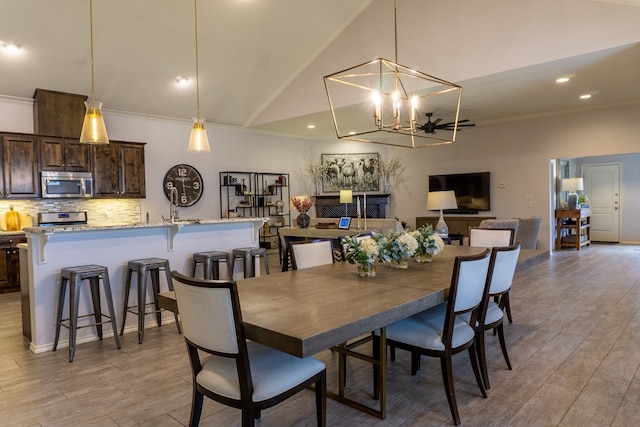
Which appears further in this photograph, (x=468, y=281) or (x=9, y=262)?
(x=9, y=262)

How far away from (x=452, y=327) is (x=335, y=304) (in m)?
0.75

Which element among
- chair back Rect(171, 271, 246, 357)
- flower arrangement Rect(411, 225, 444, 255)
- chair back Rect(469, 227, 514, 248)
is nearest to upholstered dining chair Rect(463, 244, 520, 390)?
flower arrangement Rect(411, 225, 444, 255)

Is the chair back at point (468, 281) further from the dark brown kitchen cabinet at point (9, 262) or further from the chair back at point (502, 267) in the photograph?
the dark brown kitchen cabinet at point (9, 262)

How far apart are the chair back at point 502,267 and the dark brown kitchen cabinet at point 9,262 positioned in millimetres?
6256

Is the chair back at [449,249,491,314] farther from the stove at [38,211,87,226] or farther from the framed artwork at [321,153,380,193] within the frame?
the framed artwork at [321,153,380,193]

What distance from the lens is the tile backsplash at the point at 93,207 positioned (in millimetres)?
6232

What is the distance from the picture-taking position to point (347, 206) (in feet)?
33.9

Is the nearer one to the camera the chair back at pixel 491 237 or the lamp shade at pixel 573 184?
the chair back at pixel 491 237

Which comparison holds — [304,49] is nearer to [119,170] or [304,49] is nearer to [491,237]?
[119,170]

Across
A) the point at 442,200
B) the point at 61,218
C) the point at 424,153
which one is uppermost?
the point at 424,153

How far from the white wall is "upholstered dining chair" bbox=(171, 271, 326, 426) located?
6.17 metres

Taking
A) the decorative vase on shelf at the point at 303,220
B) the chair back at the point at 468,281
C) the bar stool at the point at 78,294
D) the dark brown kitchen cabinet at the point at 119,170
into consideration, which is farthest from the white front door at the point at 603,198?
the bar stool at the point at 78,294

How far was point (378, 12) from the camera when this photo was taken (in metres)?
6.59

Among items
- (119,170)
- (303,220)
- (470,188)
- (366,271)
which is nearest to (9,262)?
(119,170)
